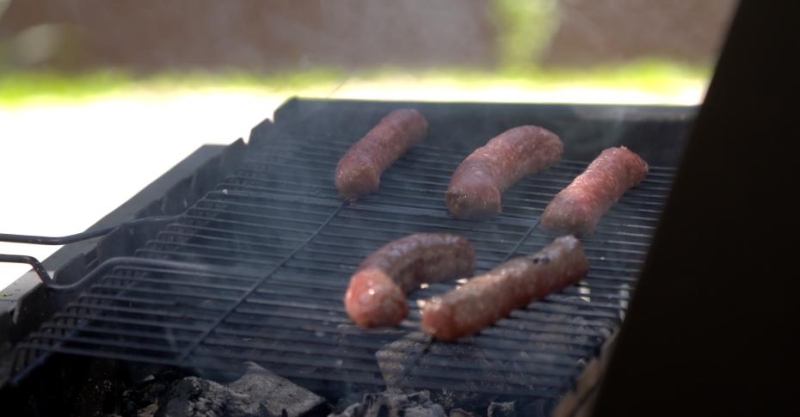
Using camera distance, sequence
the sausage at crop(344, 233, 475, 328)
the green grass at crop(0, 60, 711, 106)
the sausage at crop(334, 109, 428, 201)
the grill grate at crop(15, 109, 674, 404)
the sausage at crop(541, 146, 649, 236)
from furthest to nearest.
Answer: the green grass at crop(0, 60, 711, 106) < the sausage at crop(334, 109, 428, 201) < the sausage at crop(541, 146, 649, 236) < the grill grate at crop(15, 109, 674, 404) < the sausage at crop(344, 233, 475, 328)

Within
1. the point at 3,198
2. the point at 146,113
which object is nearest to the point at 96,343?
the point at 3,198

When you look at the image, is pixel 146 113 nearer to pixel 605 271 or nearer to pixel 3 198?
pixel 3 198

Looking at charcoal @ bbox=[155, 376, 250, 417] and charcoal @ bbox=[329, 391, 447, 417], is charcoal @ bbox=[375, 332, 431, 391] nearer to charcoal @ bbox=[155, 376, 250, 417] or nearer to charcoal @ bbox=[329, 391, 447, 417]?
charcoal @ bbox=[329, 391, 447, 417]

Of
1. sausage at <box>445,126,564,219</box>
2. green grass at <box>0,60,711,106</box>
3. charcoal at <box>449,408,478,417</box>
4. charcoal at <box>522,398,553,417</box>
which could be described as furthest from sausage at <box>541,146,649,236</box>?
green grass at <box>0,60,711,106</box>

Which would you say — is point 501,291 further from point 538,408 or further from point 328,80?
point 328,80

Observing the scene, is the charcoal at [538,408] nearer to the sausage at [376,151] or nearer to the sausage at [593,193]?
the sausage at [593,193]

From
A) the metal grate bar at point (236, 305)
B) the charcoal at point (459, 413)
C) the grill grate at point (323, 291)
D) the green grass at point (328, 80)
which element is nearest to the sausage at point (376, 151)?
the grill grate at point (323, 291)
